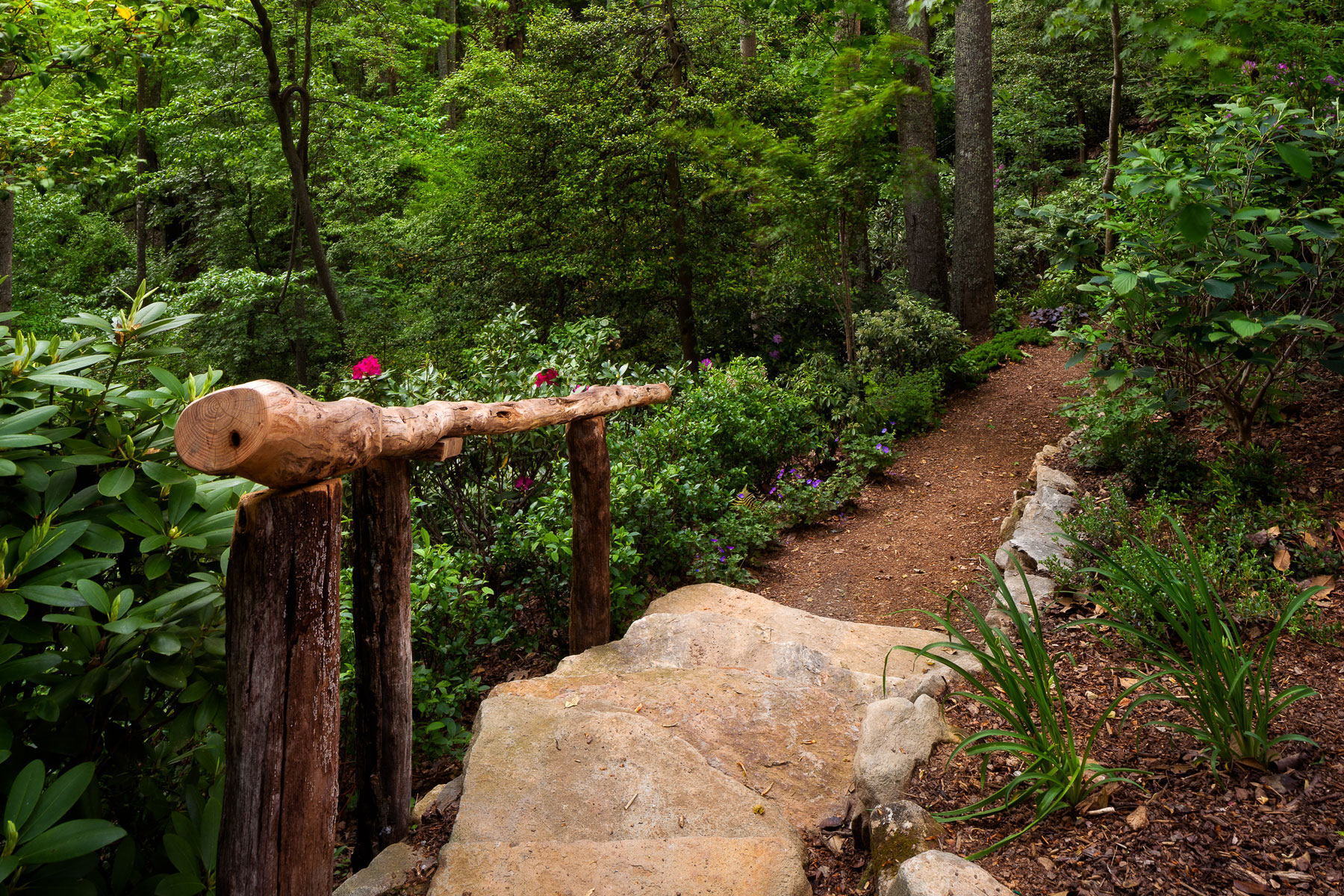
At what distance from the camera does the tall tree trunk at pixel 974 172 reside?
29.4ft

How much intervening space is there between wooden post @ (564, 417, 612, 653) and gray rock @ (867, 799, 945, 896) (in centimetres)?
197

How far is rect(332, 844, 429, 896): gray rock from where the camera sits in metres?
2.09

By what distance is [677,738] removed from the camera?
A: 105 inches

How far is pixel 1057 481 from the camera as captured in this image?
4.77m

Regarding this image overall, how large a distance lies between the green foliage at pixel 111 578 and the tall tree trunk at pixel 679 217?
7.16m

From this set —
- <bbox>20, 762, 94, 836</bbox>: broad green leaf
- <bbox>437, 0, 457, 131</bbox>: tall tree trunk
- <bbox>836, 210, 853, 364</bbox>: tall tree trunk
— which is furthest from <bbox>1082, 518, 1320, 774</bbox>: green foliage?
<bbox>437, 0, 457, 131</bbox>: tall tree trunk

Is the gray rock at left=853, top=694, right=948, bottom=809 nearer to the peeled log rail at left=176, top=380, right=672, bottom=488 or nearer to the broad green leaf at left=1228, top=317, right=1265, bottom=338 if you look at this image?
the peeled log rail at left=176, top=380, right=672, bottom=488

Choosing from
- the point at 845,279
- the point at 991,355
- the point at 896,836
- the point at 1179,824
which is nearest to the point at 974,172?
the point at 991,355

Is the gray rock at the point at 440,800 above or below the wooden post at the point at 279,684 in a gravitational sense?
below

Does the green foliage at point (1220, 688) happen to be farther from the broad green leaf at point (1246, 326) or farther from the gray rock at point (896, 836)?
the broad green leaf at point (1246, 326)

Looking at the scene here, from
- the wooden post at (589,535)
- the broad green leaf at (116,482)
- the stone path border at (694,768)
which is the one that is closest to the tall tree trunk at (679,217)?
the wooden post at (589,535)

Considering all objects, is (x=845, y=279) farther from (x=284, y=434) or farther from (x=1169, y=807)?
(x=284, y=434)

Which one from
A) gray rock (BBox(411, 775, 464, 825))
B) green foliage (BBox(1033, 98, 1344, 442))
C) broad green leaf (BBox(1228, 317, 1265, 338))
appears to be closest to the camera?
gray rock (BBox(411, 775, 464, 825))

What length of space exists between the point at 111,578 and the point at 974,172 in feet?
31.9
